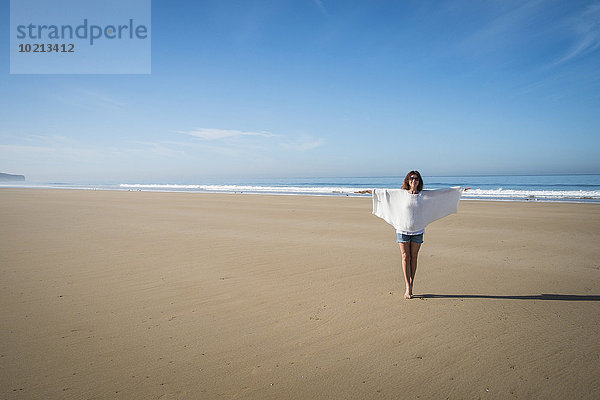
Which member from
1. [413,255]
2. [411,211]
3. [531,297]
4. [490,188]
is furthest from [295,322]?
[490,188]

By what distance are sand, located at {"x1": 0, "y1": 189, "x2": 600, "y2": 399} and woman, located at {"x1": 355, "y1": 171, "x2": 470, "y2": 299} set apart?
0.69 m

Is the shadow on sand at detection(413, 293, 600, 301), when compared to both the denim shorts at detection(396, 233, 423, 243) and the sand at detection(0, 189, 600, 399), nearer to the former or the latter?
the sand at detection(0, 189, 600, 399)

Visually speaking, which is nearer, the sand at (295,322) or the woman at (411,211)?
the sand at (295,322)

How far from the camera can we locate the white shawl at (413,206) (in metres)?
4.86

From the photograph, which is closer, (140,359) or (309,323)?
(140,359)

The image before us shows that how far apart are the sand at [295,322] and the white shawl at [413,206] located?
1.20 metres

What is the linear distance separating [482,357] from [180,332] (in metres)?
3.45

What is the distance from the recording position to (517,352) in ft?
11.3

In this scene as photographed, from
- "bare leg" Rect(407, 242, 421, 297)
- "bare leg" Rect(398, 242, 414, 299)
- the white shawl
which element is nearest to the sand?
"bare leg" Rect(398, 242, 414, 299)

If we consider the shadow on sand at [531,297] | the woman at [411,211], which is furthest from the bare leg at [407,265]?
the shadow on sand at [531,297]

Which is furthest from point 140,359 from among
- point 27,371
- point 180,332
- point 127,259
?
point 127,259

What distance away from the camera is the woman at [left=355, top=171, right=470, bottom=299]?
16.0 ft

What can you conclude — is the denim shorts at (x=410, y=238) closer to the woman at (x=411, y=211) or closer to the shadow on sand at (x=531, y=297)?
the woman at (x=411, y=211)

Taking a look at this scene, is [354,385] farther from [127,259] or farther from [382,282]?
[127,259]
